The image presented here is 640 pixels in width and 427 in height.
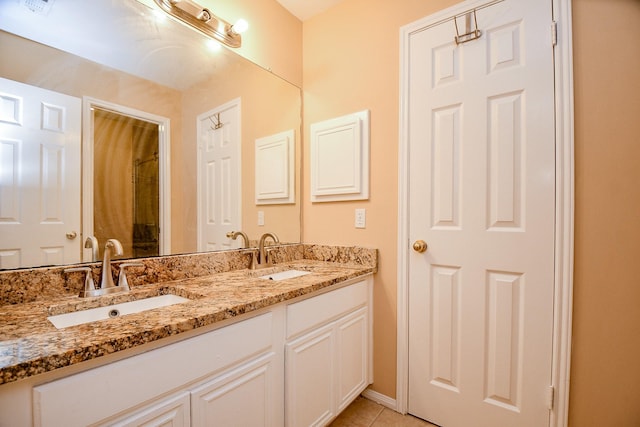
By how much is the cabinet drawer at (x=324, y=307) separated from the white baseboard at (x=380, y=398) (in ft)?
1.92

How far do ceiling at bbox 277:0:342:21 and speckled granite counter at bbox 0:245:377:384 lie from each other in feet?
5.91

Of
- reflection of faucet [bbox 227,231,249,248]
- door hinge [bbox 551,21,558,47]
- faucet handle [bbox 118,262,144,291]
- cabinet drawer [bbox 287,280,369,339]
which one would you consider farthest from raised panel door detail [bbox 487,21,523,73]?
faucet handle [bbox 118,262,144,291]

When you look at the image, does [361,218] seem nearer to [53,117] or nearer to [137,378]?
[137,378]

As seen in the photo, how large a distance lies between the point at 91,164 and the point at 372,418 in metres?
1.90

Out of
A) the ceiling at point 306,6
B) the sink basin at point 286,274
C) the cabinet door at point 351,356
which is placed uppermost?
the ceiling at point 306,6

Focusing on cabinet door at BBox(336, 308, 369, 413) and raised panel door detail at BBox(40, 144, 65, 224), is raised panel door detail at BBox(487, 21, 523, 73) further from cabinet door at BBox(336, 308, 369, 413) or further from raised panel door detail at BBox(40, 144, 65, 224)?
raised panel door detail at BBox(40, 144, 65, 224)

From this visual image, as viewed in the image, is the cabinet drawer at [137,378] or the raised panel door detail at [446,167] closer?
the cabinet drawer at [137,378]

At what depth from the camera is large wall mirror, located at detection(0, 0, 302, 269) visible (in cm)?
102

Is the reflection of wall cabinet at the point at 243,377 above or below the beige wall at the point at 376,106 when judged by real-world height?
below

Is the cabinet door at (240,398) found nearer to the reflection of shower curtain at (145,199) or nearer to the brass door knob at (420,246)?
the reflection of shower curtain at (145,199)

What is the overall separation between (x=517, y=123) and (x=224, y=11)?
5.50 ft

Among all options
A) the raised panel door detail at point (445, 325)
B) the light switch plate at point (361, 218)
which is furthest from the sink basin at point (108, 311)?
the raised panel door detail at point (445, 325)

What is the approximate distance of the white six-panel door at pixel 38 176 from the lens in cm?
99

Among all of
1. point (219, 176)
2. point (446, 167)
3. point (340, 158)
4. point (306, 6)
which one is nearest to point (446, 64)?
point (446, 167)
